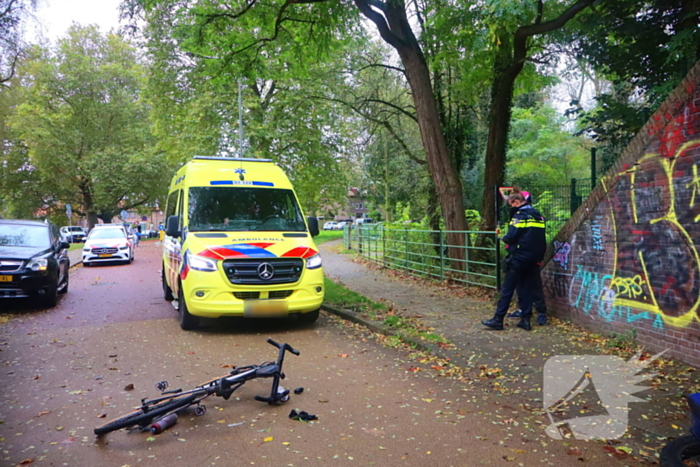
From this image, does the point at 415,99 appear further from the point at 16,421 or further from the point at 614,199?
the point at 16,421

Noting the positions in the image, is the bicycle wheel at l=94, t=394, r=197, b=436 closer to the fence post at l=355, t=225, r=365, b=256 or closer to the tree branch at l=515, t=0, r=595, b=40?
the tree branch at l=515, t=0, r=595, b=40

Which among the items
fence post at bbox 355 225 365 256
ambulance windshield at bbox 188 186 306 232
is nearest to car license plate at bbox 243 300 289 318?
ambulance windshield at bbox 188 186 306 232

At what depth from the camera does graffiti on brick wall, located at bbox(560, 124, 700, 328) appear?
207 inches

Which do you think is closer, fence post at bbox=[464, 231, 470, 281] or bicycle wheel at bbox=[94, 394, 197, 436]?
bicycle wheel at bbox=[94, 394, 197, 436]

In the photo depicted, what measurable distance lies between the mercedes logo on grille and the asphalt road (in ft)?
2.89

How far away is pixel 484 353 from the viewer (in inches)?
245

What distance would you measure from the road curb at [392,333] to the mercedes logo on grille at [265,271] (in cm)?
178

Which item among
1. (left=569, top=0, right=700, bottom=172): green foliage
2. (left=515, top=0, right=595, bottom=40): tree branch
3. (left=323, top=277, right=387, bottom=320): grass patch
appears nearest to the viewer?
(left=569, top=0, right=700, bottom=172): green foliage

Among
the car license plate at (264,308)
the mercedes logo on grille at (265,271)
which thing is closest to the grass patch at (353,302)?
the car license plate at (264,308)

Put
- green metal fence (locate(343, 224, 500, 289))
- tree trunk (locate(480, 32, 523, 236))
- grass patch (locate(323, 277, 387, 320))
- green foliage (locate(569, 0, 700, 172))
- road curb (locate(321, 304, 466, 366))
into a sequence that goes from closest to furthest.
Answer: road curb (locate(321, 304, 466, 366)), green foliage (locate(569, 0, 700, 172)), grass patch (locate(323, 277, 387, 320)), green metal fence (locate(343, 224, 500, 289)), tree trunk (locate(480, 32, 523, 236))

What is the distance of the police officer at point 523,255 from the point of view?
7.07 meters

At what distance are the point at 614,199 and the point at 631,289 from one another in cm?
113

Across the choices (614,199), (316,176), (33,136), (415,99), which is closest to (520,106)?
(316,176)

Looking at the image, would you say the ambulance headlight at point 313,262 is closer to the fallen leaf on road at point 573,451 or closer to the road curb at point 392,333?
the road curb at point 392,333
